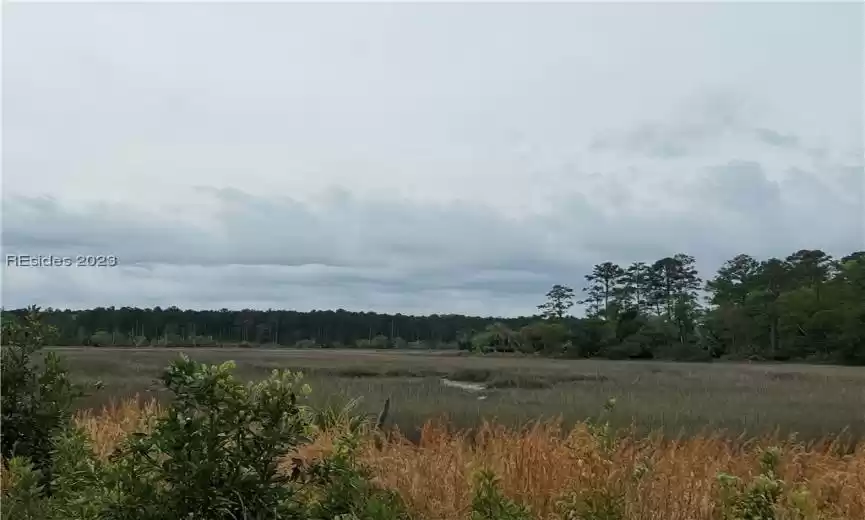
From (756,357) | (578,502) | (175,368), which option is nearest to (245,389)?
(175,368)

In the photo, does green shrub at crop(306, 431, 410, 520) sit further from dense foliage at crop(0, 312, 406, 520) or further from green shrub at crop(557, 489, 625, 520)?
green shrub at crop(557, 489, 625, 520)

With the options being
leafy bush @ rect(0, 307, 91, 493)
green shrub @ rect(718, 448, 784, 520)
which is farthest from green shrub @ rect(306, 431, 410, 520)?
leafy bush @ rect(0, 307, 91, 493)

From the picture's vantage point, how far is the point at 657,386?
11977mm

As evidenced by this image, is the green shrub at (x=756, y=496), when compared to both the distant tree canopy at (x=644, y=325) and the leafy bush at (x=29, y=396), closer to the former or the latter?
the leafy bush at (x=29, y=396)

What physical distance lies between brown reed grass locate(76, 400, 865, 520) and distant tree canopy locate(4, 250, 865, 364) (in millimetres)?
9790

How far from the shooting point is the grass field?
25.7 feet

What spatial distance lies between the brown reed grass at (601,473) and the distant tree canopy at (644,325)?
9.79 meters

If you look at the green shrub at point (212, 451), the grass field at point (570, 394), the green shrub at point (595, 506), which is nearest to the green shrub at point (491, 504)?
the green shrub at point (595, 506)

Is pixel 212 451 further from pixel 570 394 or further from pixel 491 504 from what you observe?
pixel 570 394

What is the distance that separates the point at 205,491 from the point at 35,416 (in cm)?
290

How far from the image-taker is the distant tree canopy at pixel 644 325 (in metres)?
17.4

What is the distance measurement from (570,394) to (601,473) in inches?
254

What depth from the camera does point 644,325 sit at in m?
30.1

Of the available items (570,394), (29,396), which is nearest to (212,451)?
(29,396)
